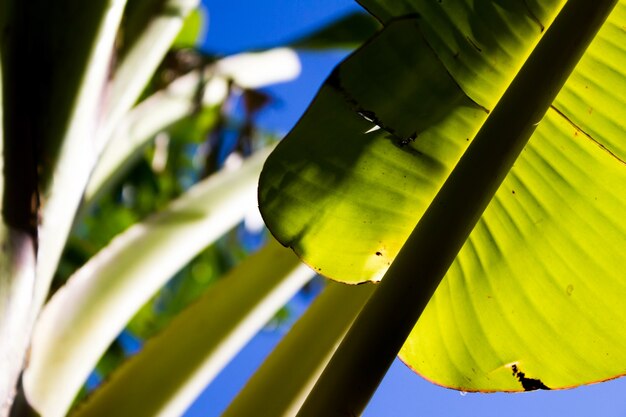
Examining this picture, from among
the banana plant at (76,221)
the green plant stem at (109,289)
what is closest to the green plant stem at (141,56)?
the banana plant at (76,221)

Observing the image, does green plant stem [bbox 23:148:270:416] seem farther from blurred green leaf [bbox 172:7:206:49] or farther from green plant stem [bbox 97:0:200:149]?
blurred green leaf [bbox 172:7:206:49]

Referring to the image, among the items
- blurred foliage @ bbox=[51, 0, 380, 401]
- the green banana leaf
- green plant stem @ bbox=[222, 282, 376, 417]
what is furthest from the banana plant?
blurred foliage @ bbox=[51, 0, 380, 401]

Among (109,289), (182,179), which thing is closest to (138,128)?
(109,289)

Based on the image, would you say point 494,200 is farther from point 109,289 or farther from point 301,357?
point 109,289

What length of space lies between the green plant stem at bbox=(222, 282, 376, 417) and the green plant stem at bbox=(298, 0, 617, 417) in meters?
0.17

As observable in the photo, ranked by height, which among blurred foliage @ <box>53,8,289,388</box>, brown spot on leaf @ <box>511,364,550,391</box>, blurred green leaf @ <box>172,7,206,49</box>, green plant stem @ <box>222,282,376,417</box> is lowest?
blurred foliage @ <box>53,8,289,388</box>

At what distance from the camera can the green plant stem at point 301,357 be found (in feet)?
1.73

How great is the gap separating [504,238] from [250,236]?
1.62m

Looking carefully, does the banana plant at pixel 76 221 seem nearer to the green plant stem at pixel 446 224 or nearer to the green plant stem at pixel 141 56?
the green plant stem at pixel 141 56

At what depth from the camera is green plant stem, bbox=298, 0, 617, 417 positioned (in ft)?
1.18

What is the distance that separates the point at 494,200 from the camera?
20.9 inches

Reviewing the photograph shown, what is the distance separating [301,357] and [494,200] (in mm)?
206

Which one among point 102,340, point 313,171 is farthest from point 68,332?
point 313,171

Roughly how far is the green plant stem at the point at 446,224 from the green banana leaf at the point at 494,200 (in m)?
0.04
